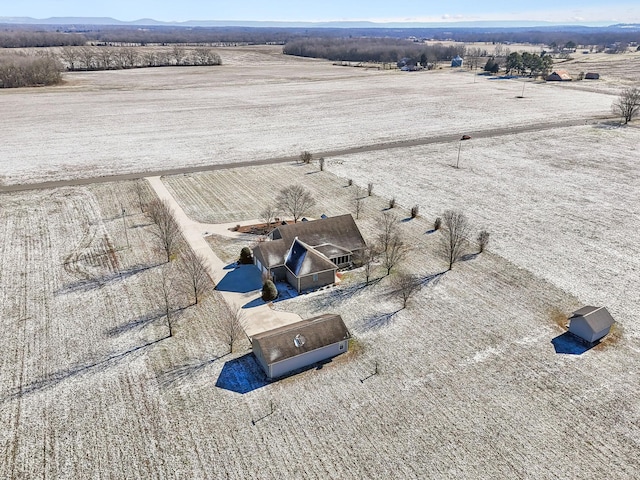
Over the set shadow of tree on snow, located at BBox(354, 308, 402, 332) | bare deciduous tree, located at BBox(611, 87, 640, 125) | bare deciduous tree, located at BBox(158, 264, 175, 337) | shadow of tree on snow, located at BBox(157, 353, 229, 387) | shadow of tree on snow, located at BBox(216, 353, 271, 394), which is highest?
bare deciduous tree, located at BBox(611, 87, 640, 125)

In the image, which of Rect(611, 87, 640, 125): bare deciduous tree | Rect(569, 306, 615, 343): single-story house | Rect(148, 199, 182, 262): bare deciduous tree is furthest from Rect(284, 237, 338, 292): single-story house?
Rect(611, 87, 640, 125): bare deciduous tree

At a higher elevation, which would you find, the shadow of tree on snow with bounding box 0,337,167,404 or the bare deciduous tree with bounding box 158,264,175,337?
the bare deciduous tree with bounding box 158,264,175,337

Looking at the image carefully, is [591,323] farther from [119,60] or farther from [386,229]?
[119,60]

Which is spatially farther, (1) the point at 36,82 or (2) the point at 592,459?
(1) the point at 36,82

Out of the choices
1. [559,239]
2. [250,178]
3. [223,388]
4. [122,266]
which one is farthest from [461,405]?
[250,178]

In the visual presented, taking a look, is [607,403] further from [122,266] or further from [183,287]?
[122,266]

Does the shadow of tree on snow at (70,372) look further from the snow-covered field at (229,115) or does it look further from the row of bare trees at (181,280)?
the snow-covered field at (229,115)

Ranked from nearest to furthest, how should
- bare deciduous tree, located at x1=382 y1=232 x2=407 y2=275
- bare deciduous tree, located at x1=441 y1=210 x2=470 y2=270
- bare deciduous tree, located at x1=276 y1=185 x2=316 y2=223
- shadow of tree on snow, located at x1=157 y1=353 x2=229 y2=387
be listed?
shadow of tree on snow, located at x1=157 y1=353 x2=229 y2=387 → bare deciduous tree, located at x1=382 y1=232 x2=407 y2=275 → bare deciduous tree, located at x1=441 y1=210 x2=470 y2=270 → bare deciduous tree, located at x1=276 y1=185 x2=316 y2=223

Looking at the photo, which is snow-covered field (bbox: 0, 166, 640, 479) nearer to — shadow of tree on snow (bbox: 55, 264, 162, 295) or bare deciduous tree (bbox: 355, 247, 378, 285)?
shadow of tree on snow (bbox: 55, 264, 162, 295)

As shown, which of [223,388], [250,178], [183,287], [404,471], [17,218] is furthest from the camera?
[250,178]
